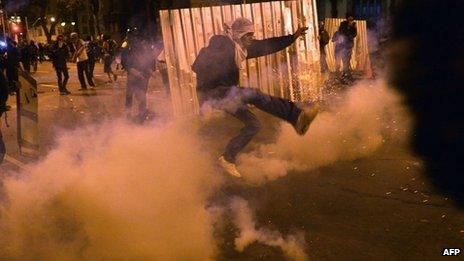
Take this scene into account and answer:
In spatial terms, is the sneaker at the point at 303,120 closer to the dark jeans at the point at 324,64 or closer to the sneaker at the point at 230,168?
the sneaker at the point at 230,168

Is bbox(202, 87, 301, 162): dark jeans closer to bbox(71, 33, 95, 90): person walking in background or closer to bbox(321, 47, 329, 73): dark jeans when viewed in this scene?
bbox(71, 33, 95, 90): person walking in background

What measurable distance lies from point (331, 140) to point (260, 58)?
3.41 m

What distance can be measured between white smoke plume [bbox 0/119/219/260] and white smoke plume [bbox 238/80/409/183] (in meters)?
0.61

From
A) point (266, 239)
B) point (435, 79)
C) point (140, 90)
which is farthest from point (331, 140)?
point (435, 79)

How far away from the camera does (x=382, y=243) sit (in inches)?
155

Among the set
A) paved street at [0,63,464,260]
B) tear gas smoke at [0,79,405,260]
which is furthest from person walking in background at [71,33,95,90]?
paved street at [0,63,464,260]

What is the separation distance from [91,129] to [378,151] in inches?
184

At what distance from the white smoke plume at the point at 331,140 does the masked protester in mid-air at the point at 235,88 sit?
0.60 meters

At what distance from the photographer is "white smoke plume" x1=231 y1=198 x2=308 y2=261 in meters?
3.86

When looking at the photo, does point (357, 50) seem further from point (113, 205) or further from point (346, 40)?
point (113, 205)

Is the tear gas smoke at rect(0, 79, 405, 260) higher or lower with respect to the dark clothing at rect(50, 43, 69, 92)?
lower

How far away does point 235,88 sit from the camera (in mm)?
5441

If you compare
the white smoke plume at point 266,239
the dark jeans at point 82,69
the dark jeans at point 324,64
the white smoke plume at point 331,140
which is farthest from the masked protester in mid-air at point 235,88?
the dark jeans at point 324,64

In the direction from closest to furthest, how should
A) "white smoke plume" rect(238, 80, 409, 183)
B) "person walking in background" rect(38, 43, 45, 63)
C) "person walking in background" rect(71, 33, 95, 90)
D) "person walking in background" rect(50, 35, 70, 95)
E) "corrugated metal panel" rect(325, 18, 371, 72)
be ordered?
"white smoke plume" rect(238, 80, 409, 183) < "person walking in background" rect(50, 35, 70, 95) < "person walking in background" rect(71, 33, 95, 90) < "corrugated metal panel" rect(325, 18, 371, 72) < "person walking in background" rect(38, 43, 45, 63)
